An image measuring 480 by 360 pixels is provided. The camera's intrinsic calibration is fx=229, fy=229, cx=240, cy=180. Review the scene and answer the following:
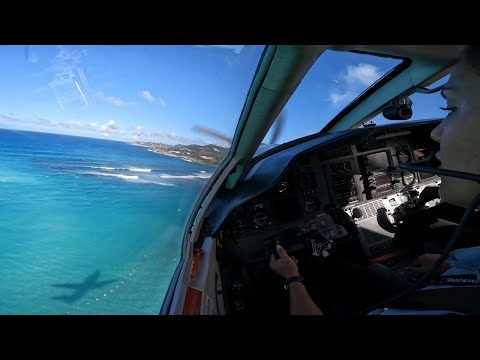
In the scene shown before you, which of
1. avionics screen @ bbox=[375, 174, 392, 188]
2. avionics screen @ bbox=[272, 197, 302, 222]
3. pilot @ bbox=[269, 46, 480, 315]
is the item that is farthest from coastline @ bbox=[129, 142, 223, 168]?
avionics screen @ bbox=[375, 174, 392, 188]

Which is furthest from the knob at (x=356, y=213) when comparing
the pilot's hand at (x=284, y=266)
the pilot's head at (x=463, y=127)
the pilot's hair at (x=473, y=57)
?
the pilot's hair at (x=473, y=57)

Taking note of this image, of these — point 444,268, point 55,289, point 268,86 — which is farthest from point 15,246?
point 444,268

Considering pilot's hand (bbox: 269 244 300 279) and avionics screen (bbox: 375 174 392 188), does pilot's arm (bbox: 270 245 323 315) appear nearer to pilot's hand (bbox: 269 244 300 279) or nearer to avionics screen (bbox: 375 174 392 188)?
pilot's hand (bbox: 269 244 300 279)

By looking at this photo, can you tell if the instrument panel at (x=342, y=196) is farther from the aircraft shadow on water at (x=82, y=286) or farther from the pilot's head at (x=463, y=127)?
the pilot's head at (x=463, y=127)

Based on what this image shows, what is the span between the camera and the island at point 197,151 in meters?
1.87

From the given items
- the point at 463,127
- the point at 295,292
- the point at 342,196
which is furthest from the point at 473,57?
the point at 342,196

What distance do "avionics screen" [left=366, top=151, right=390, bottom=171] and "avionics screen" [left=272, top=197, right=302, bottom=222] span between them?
42.0 inches

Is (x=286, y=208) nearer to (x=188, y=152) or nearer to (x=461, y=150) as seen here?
(x=188, y=152)

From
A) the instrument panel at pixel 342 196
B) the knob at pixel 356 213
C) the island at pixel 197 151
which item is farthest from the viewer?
the knob at pixel 356 213

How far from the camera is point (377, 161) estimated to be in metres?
2.78

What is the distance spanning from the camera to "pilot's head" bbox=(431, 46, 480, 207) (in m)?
0.56

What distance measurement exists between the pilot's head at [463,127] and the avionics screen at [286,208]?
68.6 inches

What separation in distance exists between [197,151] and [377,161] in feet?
7.21
